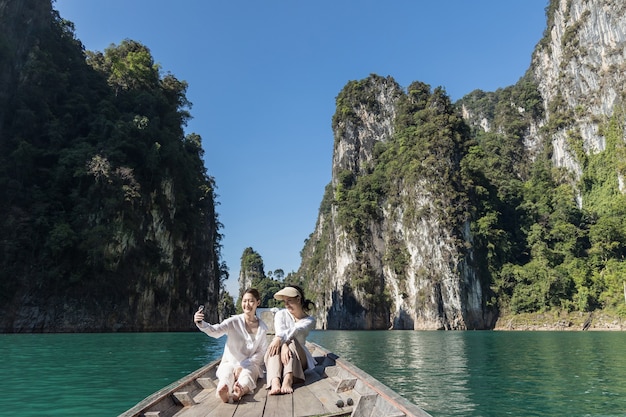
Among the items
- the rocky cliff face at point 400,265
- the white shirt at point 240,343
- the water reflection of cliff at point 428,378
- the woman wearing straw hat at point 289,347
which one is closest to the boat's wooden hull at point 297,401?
the woman wearing straw hat at point 289,347

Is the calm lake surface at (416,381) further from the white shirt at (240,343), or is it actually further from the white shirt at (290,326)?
the white shirt at (290,326)

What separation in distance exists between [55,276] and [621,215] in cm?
4741

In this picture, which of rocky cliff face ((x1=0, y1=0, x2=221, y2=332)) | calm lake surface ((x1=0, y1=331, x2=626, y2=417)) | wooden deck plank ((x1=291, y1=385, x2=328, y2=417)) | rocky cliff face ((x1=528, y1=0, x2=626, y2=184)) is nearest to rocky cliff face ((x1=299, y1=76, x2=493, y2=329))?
rocky cliff face ((x1=528, y1=0, x2=626, y2=184))

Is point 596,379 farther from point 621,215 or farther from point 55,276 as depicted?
point 621,215

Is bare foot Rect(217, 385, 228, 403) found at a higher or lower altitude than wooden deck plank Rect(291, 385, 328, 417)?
higher

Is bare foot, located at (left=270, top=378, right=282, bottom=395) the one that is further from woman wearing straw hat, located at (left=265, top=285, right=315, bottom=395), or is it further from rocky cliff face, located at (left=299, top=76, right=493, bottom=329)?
rocky cliff face, located at (left=299, top=76, right=493, bottom=329)

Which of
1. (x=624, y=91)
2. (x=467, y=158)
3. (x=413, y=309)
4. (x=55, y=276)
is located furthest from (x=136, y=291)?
(x=624, y=91)

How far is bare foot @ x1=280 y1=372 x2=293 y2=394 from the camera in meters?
4.18

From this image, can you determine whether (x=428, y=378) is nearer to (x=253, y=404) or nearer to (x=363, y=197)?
(x=253, y=404)

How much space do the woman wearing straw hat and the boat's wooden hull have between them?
0.12m

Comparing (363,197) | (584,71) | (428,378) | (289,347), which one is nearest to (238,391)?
(289,347)

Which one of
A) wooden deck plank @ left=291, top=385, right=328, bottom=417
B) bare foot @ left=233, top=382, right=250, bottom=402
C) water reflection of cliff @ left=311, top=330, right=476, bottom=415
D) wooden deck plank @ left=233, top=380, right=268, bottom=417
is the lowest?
water reflection of cliff @ left=311, top=330, right=476, bottom=415

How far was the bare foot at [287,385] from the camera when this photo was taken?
418cm

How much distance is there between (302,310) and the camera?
196 inches
